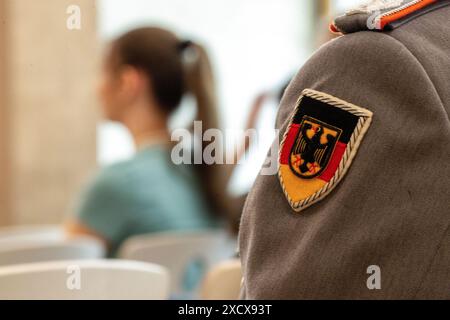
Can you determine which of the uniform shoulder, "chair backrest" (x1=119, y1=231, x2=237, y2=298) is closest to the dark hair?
"chair backrest" (x1=119, y1=231, x2=237, y2=298)

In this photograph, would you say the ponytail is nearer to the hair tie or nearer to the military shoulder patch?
the hair tie

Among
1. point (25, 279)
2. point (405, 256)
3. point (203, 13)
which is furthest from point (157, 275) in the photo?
point (203, 13)

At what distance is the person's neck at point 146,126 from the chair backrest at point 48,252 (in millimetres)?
377

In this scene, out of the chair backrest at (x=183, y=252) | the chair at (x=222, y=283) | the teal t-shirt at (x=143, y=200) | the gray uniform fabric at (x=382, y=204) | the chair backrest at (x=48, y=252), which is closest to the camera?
the gray uniform fabric at (x=382, y=204)

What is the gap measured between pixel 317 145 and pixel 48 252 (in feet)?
3.58

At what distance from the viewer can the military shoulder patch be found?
21.8 inches

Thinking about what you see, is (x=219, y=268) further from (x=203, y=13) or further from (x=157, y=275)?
(x=203, y=13)

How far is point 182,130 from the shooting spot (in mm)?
1854

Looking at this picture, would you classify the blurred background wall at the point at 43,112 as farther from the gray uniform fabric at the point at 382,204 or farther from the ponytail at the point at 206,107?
the gray uniform fabric at the point at 382,204

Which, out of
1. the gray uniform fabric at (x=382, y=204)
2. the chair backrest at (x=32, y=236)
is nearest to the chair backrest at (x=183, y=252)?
the chair backrest at (x=32, y=236)

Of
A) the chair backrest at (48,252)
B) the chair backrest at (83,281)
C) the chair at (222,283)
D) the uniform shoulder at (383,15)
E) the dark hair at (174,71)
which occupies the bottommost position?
the chair backrest at (48,252)

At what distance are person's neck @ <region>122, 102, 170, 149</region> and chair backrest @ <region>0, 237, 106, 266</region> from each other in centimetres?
38

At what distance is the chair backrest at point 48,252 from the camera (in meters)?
1.51
